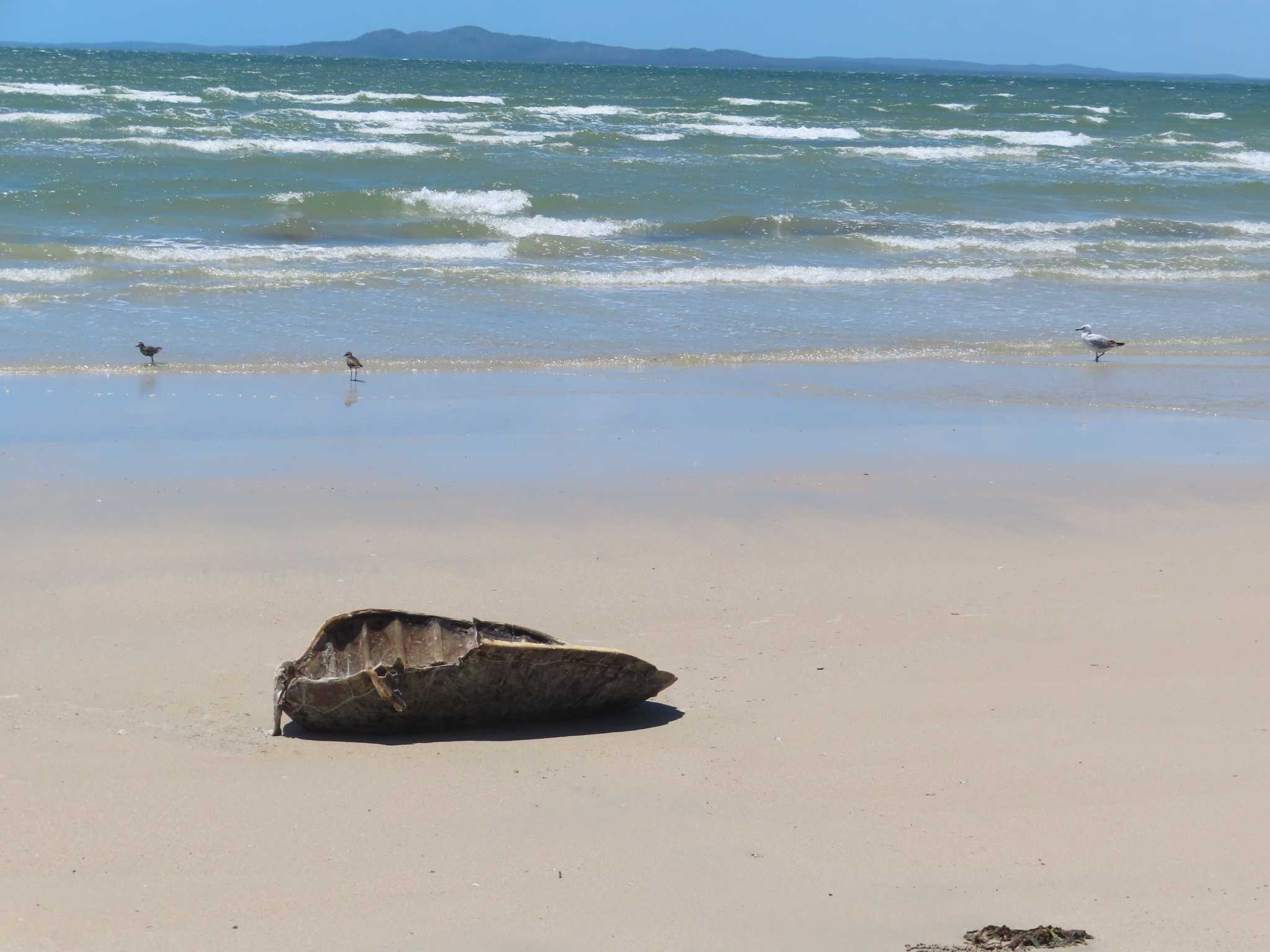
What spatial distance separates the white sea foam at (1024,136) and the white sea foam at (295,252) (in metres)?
22.3

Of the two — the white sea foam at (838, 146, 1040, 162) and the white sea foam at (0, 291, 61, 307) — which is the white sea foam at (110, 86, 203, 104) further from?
the white sea foam at (0, 291, 61, 307)

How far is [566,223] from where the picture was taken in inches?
805

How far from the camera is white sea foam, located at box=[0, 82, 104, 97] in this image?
36.1 meters

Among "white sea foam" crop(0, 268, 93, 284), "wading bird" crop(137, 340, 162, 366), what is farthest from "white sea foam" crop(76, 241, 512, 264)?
"wading bird" crop(137, 340, 162, 366)

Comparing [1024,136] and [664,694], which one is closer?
[664,694]

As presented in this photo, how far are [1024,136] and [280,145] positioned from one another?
21.2 m

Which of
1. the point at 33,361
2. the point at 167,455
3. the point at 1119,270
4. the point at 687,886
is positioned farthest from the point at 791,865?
the point at 1119,270

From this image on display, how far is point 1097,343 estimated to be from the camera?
12.8 meters

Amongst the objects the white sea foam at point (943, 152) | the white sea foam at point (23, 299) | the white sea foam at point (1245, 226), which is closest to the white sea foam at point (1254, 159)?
the white sea foam at point (943, 152)

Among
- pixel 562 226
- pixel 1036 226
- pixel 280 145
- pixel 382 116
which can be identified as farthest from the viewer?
pixel 382 116

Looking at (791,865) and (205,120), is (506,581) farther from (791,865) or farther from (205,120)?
(205,120)

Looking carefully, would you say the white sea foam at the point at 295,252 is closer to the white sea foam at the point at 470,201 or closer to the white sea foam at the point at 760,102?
the white sea foam at the point at 470,201

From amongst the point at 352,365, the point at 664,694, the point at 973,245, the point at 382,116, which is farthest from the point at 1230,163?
the point at 664,694

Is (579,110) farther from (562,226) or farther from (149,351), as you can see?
(149,351)
